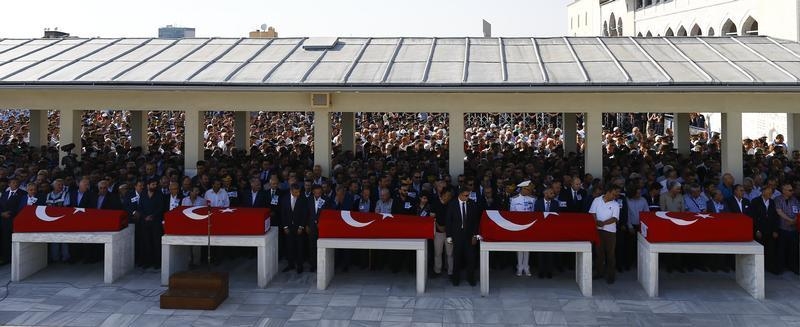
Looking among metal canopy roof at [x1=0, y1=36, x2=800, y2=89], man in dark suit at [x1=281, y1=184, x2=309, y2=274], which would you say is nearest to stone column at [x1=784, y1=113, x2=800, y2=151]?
metal canopy roof at [x1=0, y1=36, x2=800, y2=89]

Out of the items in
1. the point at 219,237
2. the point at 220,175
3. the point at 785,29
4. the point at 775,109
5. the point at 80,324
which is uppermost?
the point at 785,29

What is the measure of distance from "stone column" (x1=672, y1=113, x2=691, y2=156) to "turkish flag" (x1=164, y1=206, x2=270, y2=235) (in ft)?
39.4

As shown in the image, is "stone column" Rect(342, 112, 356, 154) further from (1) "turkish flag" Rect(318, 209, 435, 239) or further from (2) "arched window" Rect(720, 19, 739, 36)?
(2) "arched window" Rect(720, 19, 739, 36)

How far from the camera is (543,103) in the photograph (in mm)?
12078

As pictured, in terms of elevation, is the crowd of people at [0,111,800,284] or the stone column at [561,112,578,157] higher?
the stone column at [561,112,578,157]

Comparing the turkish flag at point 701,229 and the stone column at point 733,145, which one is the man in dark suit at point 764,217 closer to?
the turkish flag at point 701,229

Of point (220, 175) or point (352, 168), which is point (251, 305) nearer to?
point (220, 175)

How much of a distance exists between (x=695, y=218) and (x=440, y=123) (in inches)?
1076

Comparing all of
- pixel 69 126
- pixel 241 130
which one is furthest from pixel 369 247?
pixel 241 130

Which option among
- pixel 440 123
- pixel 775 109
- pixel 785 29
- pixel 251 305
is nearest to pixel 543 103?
pixel 775 109

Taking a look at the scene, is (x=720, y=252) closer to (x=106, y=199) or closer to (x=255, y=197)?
(x=255, y=197)

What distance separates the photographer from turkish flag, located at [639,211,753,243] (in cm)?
957

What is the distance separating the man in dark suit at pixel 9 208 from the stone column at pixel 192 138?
281 cm

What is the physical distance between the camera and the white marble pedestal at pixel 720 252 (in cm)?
944
